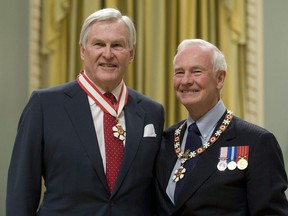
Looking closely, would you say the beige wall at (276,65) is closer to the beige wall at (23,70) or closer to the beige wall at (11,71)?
the beige wall at (23,70)

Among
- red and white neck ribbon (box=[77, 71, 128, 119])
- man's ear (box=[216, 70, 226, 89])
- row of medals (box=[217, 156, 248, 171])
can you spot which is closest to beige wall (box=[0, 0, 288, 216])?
red and white neck ribbon (box=[77, 71, 128, 119])

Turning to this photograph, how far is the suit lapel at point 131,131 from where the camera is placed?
2369mm

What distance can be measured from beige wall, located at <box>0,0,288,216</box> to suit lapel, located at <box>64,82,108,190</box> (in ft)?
4.59

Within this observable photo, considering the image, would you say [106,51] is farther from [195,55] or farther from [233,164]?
[233,164]

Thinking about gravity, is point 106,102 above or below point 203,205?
above

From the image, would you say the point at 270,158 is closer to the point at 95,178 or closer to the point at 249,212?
the point at 249,212

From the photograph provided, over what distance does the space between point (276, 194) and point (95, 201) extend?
643mm

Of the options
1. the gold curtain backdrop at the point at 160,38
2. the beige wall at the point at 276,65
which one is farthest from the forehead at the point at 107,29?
the beige wall at the point at 276,65

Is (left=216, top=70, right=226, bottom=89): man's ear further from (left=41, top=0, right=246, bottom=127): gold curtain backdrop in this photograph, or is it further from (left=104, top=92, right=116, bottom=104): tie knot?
(left=41, top=0, right=246, bottom=127): gold curtain backdrop

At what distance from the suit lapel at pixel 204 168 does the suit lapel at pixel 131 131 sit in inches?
8.8

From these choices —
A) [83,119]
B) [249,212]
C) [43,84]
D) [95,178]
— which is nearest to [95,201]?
[95,178]

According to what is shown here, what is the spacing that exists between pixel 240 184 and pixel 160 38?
1.80 m

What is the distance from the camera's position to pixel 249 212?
229 centimetres

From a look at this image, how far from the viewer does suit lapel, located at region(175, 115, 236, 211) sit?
230 cm
